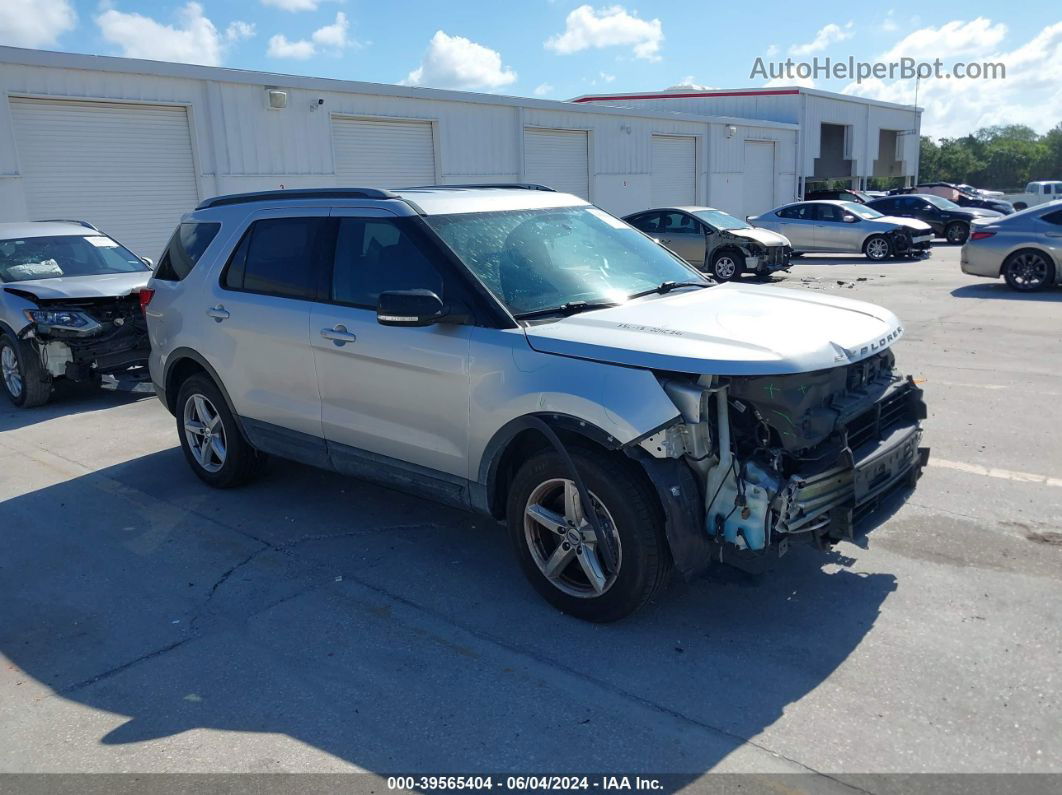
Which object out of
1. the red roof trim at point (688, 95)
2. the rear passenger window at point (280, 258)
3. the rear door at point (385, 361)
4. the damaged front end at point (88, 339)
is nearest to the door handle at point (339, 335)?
the rear door at point (385, 361)

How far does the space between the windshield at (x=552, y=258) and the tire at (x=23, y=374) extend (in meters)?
6.22

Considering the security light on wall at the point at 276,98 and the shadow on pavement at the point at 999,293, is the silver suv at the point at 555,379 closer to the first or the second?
the shadow on pavement at the point at 999,293

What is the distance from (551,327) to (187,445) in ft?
11.2

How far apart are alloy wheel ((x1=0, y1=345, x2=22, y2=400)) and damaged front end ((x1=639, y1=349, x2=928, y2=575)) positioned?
794 centimetres

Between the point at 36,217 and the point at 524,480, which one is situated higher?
the point at 36,217

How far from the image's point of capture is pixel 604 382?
12.3ft

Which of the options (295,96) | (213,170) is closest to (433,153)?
(295,96)

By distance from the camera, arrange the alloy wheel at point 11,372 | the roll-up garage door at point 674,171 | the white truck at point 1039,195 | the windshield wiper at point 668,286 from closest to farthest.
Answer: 1. the windshield wiper at point 668,286
2. the alloy wheel at point 11,372
3. the roll-up garage door at point 674,171
4. the white truck at point 1039,195

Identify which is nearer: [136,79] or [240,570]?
[240,570]

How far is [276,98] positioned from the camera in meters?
17.0

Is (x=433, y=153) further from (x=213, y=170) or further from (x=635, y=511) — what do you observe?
(x=635, y=511)

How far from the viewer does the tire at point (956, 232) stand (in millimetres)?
25219

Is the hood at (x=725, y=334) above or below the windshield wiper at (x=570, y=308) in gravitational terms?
below

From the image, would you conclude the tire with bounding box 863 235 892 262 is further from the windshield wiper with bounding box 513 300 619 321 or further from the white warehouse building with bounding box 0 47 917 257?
the windshield wiper with bounding box 513 300 619 321
